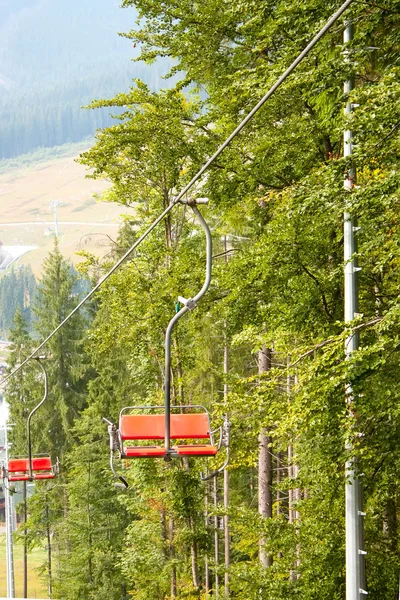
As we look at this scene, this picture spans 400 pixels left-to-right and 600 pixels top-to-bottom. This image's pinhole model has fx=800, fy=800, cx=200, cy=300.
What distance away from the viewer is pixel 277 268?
10047mm

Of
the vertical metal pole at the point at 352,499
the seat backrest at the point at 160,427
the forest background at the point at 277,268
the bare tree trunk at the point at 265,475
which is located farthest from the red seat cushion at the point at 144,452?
the bare tree trunk at the point at 265,475

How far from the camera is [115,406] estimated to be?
3050cm

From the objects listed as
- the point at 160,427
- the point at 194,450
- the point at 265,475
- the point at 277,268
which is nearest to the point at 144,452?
the point at 194,450

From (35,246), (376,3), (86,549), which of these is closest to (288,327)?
(376,3)

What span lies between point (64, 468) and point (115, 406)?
6379mm

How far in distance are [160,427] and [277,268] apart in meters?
2.59

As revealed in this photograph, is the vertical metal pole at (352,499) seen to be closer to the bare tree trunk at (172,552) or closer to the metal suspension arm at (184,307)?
the metal suspension arm at (184,307)

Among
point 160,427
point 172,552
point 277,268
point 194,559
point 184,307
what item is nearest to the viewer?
point 184,307

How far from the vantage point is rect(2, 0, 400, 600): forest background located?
810 cm

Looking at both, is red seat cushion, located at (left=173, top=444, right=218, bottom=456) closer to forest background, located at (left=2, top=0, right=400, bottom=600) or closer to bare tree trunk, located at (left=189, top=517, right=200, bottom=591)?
forest background, located at (left=2, top=0, right=400, bottom=600)

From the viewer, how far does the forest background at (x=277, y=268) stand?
8.10 metres

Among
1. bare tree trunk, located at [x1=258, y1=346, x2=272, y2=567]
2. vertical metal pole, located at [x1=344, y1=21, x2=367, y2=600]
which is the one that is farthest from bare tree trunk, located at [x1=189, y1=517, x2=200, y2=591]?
vertical metal pole, located at [x1=344, y1=21, x2=367, y2=600]

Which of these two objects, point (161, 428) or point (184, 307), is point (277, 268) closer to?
point (161, 428)

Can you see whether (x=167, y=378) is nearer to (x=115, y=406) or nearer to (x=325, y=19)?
(x=325, y=19)
